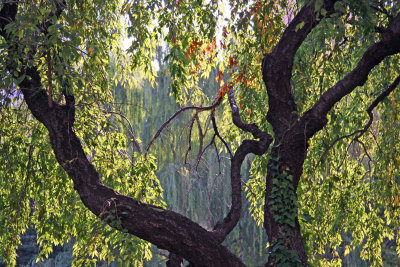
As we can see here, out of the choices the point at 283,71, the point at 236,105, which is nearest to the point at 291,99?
the point at 283,71

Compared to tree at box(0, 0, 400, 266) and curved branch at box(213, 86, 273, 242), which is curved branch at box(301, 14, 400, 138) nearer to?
tree at box(0, 0, 400, 266)

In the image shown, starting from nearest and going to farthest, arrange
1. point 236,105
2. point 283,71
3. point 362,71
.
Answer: point 362,71 < point 283,71 < point 236,105

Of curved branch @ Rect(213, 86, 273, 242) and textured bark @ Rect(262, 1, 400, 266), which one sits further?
curved branch @ Rect(213, 86, 273, 242)

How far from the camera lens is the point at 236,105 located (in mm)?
5191

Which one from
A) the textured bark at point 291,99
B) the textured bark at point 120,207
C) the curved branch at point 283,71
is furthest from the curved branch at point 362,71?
the textured bark at point 120,207

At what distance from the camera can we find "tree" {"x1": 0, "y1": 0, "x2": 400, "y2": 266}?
13.7 feet

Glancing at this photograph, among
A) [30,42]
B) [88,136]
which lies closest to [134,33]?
[88,136]

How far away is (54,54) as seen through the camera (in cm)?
434

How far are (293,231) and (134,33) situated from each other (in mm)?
2307

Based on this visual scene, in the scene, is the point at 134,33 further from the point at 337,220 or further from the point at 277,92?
the point at 337,220

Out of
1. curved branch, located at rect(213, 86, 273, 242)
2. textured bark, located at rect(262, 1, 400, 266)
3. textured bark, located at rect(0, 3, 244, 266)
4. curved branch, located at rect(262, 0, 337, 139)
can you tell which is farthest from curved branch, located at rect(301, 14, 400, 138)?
textured bark, located at rect(0, 3, 244, 266)

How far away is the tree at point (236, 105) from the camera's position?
4172mm

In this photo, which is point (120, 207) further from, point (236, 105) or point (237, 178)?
point (236, 105)

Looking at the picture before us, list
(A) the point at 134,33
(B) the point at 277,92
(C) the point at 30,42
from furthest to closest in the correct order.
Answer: (A) the point at 134,33, (B) the point at 277,92, (C) the point at 30,42
